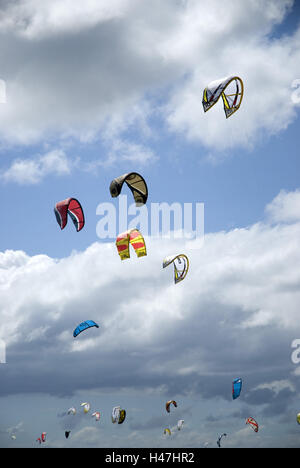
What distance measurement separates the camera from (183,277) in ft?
164

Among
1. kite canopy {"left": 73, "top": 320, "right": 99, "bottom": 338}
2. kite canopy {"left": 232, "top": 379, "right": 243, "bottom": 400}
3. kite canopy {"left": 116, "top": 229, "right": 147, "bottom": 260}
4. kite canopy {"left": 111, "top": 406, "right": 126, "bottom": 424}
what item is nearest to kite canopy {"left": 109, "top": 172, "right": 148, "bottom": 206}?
kite canopy {"left": 116, "top": 229, "right": 147, "bottom": 260}

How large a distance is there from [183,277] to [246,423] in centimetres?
3697

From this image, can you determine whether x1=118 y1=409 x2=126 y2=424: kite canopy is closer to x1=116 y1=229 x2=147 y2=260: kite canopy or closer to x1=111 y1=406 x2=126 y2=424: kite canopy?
x1=111 y1=406 x2=126 y2=424: kite canopy

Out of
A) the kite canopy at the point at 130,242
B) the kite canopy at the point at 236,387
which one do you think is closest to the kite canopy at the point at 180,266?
the kite canopy at the point at 130,242

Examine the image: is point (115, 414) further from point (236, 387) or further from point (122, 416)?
point (236, 387)

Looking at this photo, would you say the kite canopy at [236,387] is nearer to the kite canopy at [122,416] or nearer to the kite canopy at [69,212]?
the kite canopy at [122,416]

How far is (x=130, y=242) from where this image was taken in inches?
1682

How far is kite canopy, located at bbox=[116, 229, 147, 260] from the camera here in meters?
41.7

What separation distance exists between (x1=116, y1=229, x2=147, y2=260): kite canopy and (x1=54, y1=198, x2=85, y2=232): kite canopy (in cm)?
389

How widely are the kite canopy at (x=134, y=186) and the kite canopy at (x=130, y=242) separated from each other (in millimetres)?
4407

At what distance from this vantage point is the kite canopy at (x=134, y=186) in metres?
37.5
